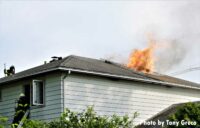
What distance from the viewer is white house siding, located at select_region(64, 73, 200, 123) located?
69.1 feet

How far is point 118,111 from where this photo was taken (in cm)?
2269

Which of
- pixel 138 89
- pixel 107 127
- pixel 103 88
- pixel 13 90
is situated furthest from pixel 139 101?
pixel 107 127

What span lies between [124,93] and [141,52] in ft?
19.6

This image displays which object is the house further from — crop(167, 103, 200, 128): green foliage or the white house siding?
crop(167, 103, 200, 128): green foliage

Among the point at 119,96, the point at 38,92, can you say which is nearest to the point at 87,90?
the point at 119,96

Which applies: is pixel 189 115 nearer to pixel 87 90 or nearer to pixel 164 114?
pixel 87 90

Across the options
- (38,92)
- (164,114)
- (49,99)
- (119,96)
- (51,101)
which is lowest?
(164,114)

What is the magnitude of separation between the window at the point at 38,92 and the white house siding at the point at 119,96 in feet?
5.56

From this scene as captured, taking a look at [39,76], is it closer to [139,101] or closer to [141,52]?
[139,101]

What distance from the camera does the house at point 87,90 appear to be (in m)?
20.9

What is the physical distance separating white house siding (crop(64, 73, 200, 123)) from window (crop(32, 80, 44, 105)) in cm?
169

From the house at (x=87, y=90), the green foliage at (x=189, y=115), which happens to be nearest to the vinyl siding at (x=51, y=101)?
the house at (x=87, y=90)

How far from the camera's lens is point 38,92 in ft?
71.8

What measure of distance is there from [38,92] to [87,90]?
94.1 inches
